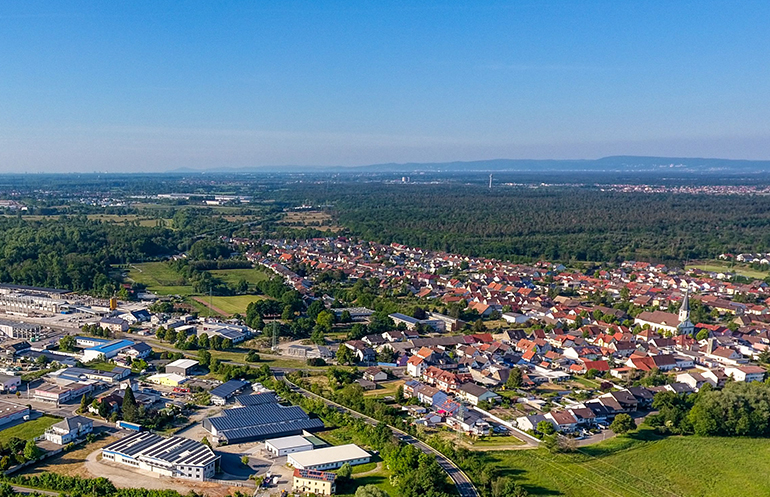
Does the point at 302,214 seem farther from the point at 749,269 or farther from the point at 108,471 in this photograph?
the point at 108,471

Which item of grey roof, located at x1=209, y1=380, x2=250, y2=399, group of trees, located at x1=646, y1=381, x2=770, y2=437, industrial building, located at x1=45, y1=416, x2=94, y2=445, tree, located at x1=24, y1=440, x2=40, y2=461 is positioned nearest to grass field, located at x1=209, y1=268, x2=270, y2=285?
grey roof, located at x1=209, y1=380, x2=250, y2=399

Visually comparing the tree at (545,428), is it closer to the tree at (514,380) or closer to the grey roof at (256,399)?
the tree at (514,380)

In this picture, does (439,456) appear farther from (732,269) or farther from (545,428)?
(732,269)

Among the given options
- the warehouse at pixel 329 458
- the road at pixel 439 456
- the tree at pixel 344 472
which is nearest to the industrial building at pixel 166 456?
the warehouse at pixel 329 458

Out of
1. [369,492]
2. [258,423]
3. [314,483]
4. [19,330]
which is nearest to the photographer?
[369,492]

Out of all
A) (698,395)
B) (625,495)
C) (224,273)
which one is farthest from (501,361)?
(224,273)

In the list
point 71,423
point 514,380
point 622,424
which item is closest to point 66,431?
point 71,423
